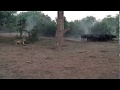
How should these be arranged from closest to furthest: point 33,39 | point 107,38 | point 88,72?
point 88,72 → point 33,39 → point 107,38

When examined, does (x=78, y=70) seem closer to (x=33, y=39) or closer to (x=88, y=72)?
(x=88, y=72)

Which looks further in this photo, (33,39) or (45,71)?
(33,39)
